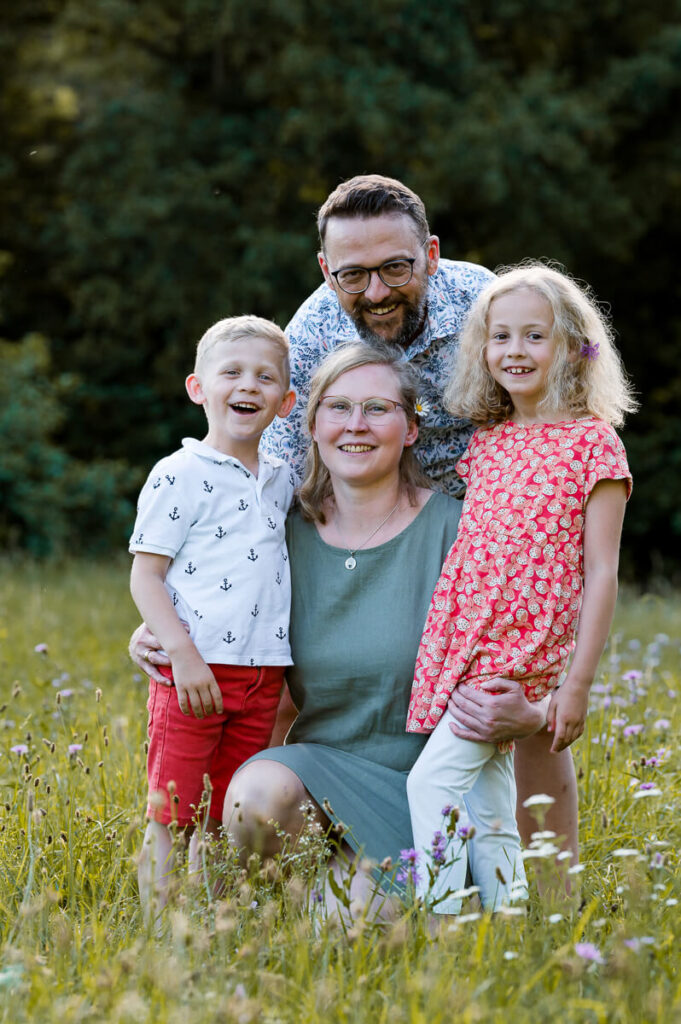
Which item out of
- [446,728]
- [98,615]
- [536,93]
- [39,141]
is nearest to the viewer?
[446,728]

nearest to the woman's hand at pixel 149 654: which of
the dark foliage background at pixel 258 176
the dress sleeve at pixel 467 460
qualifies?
the dress sleeve at pixel 467 460

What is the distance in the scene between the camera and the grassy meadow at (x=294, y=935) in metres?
2.01

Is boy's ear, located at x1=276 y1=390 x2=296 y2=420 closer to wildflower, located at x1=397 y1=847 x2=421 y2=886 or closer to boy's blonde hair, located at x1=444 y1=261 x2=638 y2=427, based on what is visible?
boy's blonde hair, located at x1=444 y1=261 x2=638 y2=427

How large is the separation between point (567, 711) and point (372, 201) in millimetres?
1619

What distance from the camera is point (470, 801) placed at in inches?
118

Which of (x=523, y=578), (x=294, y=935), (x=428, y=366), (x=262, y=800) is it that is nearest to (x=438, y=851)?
(x=294, y=935)

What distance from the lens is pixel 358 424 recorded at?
126 inches

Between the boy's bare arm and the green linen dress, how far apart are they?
0.73 feet

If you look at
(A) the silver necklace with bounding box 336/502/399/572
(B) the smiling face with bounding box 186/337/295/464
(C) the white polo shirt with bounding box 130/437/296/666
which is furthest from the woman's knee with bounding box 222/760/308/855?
(B) the smiling face with bounding box 186/337/295/464

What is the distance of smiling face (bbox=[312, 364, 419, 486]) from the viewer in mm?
3209

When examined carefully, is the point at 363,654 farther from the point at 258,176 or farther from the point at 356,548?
the point at 258,176

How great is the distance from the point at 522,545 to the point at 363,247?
1.11 m

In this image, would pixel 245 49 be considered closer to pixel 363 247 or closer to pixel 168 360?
pixel 168 360

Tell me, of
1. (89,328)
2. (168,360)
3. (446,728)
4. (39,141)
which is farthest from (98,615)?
(39,141)
